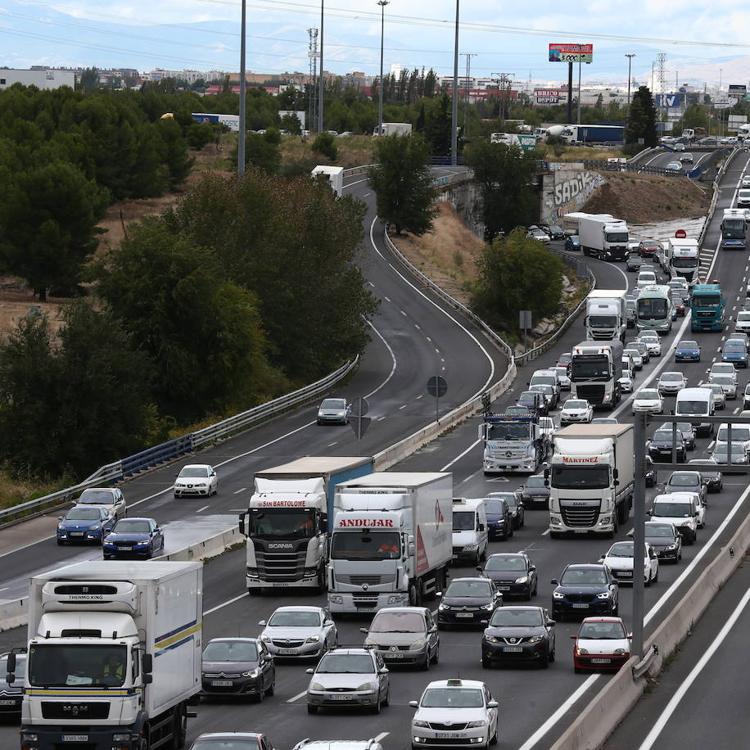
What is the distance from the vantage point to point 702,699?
3362cm

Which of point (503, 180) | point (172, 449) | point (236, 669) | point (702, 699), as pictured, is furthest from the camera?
point (503, 180)

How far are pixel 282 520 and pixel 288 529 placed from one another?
293mm

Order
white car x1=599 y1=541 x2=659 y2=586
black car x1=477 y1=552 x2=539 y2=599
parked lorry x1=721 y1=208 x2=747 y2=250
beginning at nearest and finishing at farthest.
Result: black car x1=477 y1=552 x2=539 y2=599 → white car x1=599 y1=541 x2=659 y2=586 → parked lorry x1=721 y1=208 x2=747 y2=250

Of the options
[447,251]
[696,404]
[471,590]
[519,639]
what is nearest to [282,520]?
[471,590]

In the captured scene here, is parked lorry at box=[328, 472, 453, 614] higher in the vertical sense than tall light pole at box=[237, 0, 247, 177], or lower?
lower

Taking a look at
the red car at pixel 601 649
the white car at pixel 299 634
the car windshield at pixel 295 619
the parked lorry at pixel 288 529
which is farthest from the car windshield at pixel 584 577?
the car windshield at pixel 295 619

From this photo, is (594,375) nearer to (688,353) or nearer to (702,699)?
(688,353)

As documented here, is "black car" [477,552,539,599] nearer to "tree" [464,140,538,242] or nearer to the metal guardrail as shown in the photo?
the metal guardrail

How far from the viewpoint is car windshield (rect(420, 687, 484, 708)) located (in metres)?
27.5

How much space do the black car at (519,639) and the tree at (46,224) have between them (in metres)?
74.1

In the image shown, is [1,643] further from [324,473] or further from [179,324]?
[179,324]

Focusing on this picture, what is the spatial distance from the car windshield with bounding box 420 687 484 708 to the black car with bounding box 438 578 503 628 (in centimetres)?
1301

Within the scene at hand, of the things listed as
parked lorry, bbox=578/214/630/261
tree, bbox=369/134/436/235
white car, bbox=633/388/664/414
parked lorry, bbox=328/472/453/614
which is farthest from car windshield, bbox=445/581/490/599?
parked lorry, bbox=578/214/630/261

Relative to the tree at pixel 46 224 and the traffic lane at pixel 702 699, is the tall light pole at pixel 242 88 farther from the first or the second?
the traffic lane at pixel 702 699
